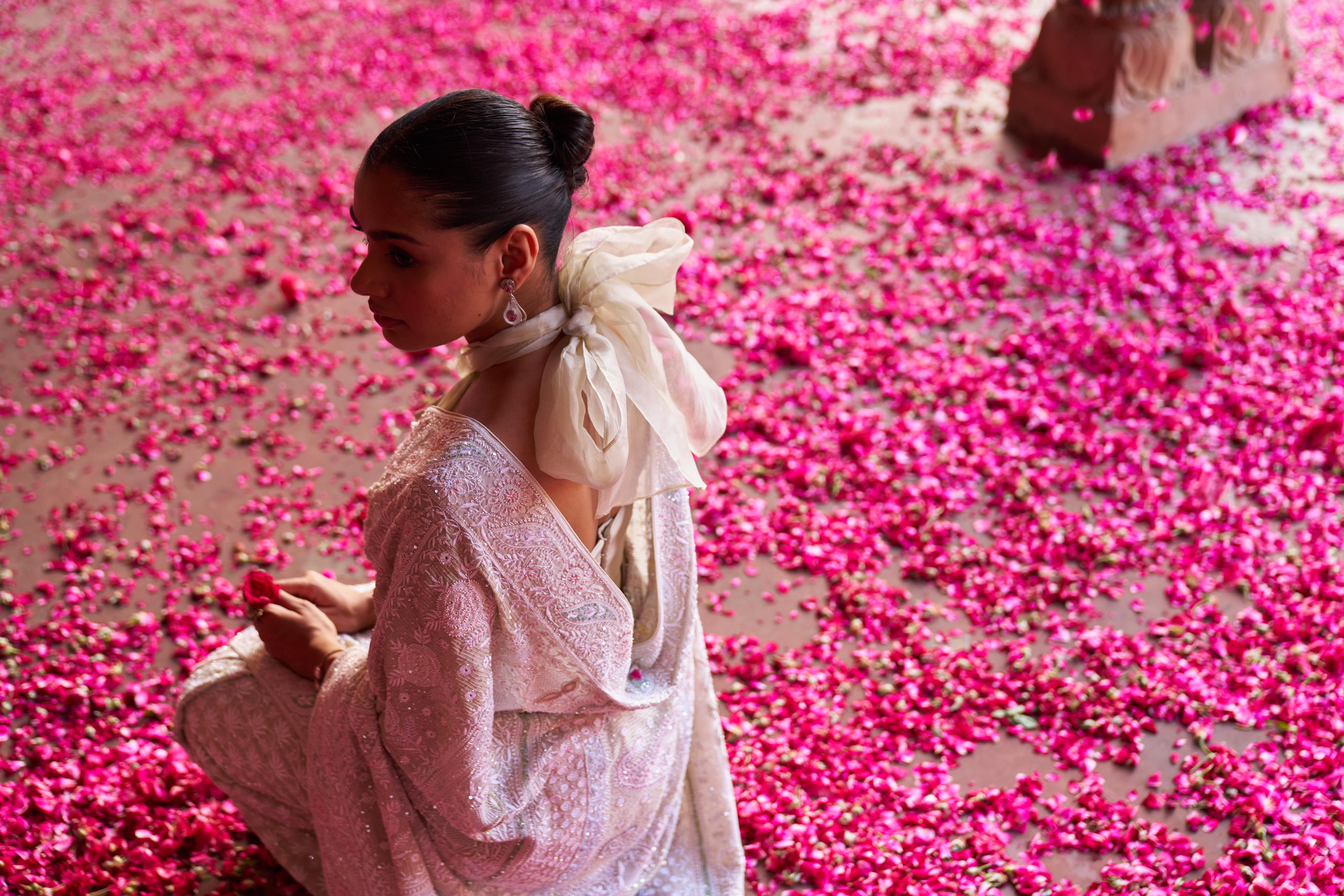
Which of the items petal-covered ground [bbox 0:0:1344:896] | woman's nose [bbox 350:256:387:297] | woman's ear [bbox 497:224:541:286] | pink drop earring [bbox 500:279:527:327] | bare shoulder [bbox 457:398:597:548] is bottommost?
petal-covered ground [bbox 0:0:1344:896]

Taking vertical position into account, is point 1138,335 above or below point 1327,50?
below

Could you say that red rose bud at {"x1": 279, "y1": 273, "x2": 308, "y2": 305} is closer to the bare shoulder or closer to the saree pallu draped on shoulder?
the saree pallu draped on shoulder

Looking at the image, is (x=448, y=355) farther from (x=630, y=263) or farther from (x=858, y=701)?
(x=630, y=263)

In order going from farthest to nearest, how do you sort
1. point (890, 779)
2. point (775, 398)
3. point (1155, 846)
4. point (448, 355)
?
point (448, 355) < point (775, 398) < point (890, 779) < point (1155, 846)

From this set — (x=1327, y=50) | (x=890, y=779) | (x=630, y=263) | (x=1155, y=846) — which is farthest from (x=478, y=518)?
(x=1327, y=50)

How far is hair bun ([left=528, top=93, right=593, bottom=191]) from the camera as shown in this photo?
1495 millimetres

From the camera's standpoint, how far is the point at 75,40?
18.9ft

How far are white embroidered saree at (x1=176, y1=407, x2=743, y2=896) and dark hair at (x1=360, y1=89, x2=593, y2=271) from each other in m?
0.29

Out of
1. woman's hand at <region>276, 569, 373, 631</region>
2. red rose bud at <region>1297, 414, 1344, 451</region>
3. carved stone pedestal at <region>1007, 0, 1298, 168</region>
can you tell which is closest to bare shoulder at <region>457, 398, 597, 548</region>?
woman's hand at <region>276, 569, 373, 631</region>

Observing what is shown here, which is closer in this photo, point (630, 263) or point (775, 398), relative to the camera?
point (630, 263)

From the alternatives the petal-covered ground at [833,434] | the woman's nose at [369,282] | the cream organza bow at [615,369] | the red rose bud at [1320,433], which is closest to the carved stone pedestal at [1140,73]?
the petal-covered ground at [833,434]

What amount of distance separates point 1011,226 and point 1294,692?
7.37 feet

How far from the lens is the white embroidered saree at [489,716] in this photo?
153cm

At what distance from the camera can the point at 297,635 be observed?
1.93 meters
